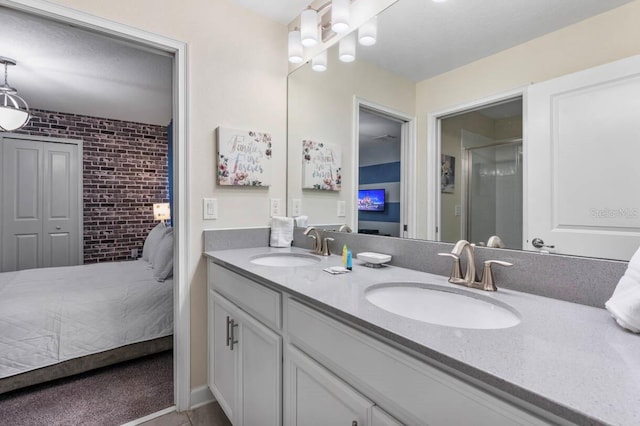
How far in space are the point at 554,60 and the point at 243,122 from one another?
5.03 feet

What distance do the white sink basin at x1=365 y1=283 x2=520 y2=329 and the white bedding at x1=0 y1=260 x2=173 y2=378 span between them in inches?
74.7

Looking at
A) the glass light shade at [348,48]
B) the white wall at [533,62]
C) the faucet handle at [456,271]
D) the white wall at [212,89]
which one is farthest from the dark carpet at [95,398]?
the glass light shade at [348,48]

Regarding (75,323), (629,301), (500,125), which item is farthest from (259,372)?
(75,323)

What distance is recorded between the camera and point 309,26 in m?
1.78

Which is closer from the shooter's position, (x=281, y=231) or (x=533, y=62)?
(x=533, y=62)

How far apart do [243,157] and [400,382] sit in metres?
1.54

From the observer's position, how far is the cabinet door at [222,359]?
4.75ft

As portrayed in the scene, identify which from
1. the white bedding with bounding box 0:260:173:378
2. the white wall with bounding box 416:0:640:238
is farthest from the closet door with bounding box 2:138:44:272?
the white wall with bounding box 416:0:640:238

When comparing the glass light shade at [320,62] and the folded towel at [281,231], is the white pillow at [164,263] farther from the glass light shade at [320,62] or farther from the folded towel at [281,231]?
the glass light shade at [320,62]

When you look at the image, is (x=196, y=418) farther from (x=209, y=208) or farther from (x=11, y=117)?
(x=11, y=117)

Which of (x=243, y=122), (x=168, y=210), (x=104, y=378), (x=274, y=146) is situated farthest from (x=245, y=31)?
(x=168, y=210)

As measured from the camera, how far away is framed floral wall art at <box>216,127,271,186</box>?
1822 mm

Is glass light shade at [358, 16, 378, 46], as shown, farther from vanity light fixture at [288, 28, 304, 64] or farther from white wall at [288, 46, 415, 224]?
vanity light fixture at [288, 28, 304, 64]

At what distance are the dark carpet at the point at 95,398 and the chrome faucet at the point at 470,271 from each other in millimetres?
1737
